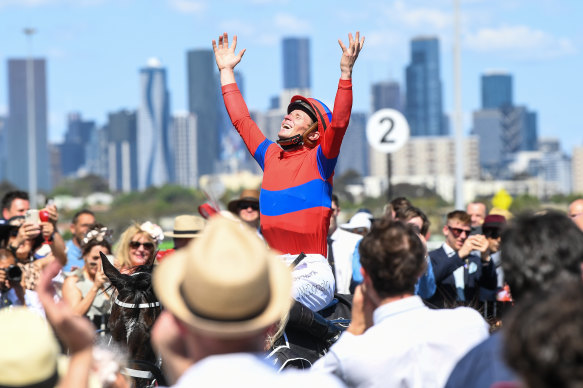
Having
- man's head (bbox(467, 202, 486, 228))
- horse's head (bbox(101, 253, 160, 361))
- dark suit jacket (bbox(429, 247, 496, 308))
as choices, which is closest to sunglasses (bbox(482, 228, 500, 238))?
dark suit jacket (bbox(429, 247, 496, 308))

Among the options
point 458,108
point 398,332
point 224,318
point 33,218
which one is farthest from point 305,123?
point 458,108

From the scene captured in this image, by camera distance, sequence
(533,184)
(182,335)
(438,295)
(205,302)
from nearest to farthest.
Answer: (205,302)
(182,335)
(438,295)
(533,184)

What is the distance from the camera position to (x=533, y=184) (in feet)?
650

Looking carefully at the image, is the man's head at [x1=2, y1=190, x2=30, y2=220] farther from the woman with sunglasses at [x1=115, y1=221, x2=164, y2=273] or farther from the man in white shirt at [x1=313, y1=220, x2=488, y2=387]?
the man in white shirt at [x1=313, y1=220, x2=488, y2=387]

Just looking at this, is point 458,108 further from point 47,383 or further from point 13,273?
point 47,383

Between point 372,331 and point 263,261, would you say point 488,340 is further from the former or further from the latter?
point 263,261

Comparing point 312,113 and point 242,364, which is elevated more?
point 312,113

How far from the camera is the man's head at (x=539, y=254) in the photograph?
297 cm

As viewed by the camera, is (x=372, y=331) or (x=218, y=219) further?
(x=372, y=331)

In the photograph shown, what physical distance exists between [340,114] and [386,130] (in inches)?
296

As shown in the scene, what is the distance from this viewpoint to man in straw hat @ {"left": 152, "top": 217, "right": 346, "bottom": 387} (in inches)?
105

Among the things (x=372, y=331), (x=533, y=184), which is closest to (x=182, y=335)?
(x=372, y=331)

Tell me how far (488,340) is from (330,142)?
245cm

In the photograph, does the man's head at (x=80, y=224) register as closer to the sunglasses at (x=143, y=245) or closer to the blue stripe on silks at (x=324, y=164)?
the sunglasses at (x=143, y=245)
